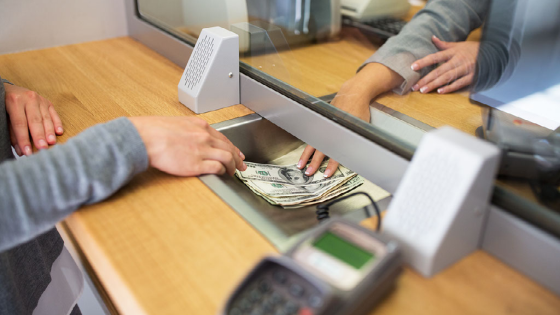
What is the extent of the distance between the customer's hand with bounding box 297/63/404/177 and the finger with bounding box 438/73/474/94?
10 centimetres

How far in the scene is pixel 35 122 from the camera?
91 cm

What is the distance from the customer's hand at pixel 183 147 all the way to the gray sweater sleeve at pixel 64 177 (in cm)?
2

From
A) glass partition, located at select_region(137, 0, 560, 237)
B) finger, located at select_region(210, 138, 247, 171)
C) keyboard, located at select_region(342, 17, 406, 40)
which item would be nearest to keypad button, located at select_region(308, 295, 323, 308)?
glass partition, located at select_region(137, 0, 560, 237)

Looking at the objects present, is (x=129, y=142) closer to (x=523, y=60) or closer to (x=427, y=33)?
(x=523, y=60)

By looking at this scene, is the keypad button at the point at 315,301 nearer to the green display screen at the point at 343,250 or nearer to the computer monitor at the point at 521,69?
the green display screen at the point at 343,250

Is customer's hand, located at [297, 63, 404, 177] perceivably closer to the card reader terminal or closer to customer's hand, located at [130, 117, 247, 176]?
customer's hand, located at [130, 117, 247, 176]

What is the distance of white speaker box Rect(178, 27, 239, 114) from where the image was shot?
1.00 m

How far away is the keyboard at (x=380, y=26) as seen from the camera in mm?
1310

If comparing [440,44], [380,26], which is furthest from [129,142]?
[380,26]

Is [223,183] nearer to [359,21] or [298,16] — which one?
[298,16]

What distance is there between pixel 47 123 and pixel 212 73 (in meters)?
0.38

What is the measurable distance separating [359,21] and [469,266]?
108 centimetres

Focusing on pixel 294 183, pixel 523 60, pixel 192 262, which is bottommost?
pixel 294 183

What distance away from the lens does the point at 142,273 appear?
0.57 meters
